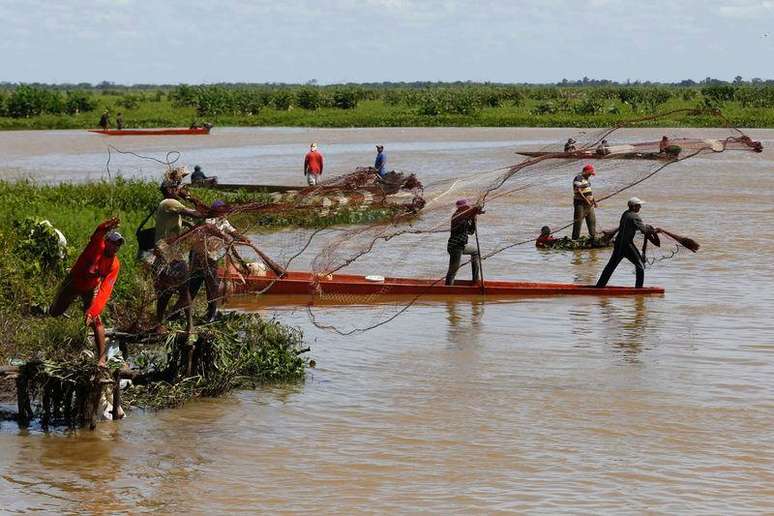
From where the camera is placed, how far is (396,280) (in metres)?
15.7

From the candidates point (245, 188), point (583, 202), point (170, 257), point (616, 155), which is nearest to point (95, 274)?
point (170, 257)

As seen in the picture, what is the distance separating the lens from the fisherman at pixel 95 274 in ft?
32.0

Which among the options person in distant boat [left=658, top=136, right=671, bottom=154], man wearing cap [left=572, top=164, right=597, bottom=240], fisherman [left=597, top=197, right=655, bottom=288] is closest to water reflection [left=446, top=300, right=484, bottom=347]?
fisherman [left=597, top=197, right=655, bottom=288]

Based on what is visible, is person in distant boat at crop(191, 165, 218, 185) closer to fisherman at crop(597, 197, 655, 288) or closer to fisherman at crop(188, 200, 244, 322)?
fisherman at crop(597, 197, 655, 288)

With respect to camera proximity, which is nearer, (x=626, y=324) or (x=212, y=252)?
(x=212, y=252)

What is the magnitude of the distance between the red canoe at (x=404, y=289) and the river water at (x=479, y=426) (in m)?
0.19

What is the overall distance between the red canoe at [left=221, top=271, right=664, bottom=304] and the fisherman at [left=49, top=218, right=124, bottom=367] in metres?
4.85

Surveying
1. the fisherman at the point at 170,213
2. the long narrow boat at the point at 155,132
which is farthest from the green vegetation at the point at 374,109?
the fisherman at the point at 170,213

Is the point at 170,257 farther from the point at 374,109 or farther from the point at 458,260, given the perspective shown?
the point at 374,109

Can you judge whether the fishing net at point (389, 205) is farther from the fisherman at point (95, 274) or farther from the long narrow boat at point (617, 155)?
the fisherman at point (95, 274)

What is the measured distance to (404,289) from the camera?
15.3 m

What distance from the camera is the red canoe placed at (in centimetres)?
1513

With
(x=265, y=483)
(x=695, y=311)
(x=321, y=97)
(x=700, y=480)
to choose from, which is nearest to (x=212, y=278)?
(x=265, y=483)

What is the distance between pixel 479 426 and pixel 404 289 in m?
5.04
